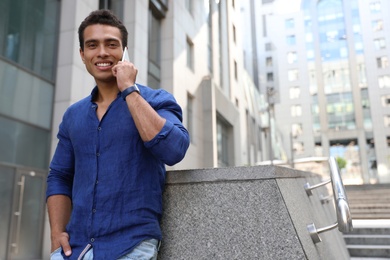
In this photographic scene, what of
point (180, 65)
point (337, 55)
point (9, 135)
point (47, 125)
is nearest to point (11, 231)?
point (9, 135)

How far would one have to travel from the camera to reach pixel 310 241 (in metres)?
2.18

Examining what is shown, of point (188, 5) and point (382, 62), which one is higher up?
point (382, 62)

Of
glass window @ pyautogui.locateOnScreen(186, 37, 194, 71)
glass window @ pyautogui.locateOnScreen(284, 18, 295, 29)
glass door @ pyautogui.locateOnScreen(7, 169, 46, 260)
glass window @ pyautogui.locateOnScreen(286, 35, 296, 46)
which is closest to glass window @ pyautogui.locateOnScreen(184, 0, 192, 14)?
glass window @ pyautogui.locateOnScreen(186, 37, 194, 71)

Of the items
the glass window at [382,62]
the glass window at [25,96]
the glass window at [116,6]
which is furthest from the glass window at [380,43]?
the glass window at [25,96]

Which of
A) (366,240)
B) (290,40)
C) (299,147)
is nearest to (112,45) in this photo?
(366,240)

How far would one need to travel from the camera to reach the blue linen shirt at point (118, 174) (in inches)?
65.0

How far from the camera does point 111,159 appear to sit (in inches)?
68.6

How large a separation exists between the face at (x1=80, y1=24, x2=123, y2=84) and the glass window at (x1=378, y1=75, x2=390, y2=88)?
61.9 meters

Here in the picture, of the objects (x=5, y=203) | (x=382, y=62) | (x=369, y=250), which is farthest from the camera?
(x=382, y=62)

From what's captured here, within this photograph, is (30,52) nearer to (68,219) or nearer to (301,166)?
(68,219)

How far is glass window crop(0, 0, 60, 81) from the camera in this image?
10.1 meters

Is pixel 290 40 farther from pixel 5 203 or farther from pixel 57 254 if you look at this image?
pixel 57 254

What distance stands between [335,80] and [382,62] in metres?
7.01

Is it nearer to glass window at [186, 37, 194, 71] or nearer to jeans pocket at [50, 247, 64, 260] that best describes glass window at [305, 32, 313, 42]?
glass window at [186, 37, 194, 71]
